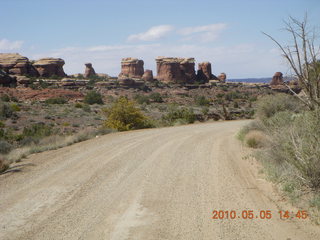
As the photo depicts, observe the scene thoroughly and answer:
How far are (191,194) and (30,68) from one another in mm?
82450

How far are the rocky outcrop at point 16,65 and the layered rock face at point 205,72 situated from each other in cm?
4618

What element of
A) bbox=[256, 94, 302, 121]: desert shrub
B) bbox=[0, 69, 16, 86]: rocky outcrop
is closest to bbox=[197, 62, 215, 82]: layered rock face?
bbox=[0, 69, 16, 86]: rocky outcrop

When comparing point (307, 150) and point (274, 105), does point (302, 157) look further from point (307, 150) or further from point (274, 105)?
point (274, 105)

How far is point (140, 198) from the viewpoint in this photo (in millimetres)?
7410

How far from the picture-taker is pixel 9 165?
11133 millimetres

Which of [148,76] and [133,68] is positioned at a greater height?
[133,68]

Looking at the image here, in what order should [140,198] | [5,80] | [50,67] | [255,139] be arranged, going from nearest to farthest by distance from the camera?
1. [140,198]
2. [255,139]
3. [5,80]
4. [50,67]

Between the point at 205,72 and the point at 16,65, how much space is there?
5258 centimetres

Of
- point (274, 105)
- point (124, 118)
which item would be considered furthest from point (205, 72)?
point (274, 105)

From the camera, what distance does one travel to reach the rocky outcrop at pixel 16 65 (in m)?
78.8

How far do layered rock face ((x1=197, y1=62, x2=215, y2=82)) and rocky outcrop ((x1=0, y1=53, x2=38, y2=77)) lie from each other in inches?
1818

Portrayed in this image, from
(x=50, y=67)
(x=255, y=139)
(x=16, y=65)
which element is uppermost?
(x=16, y=65)

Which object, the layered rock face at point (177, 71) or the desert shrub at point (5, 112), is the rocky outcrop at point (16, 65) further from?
the desert shrub at point (5, 112)

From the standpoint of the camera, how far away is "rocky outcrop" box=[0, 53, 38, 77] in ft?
259
